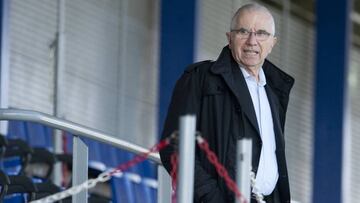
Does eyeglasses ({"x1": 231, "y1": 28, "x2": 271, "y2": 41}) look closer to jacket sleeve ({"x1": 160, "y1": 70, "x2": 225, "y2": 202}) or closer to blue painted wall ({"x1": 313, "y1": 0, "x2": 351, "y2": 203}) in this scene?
jacket sleeve ({"x1": 160, "y1": 70, "x2": 225, "y2": 202})

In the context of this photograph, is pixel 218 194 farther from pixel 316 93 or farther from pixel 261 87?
pixel 316 93

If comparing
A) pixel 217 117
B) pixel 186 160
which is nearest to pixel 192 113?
pixel 217 117

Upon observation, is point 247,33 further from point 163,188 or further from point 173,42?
point 173,42

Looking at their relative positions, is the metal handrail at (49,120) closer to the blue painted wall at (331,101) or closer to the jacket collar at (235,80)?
the jacket collar at (235,80)

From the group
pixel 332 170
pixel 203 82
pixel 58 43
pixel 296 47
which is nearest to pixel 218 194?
pixel 203 82

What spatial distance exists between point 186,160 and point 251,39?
3.45 feet

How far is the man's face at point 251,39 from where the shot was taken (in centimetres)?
506

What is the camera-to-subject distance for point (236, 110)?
500cm

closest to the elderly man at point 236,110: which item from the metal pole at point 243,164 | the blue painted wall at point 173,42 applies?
the metal pole at point 243,164

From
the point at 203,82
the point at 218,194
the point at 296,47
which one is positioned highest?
the point at 296,47

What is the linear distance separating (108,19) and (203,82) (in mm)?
7477

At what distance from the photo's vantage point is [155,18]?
42.4 ft

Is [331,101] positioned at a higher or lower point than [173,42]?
higher

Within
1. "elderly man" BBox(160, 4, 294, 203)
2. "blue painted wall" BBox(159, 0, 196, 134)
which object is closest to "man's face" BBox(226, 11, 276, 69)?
"elderly man" BBox(160, 4, 294, 203)
